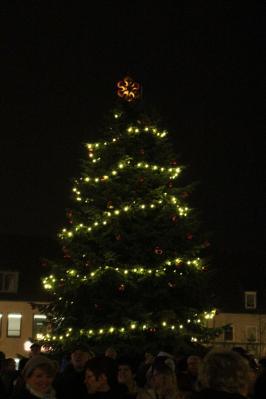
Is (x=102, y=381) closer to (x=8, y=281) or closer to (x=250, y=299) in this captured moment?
(x=8, y=281)

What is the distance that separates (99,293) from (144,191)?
3496mm

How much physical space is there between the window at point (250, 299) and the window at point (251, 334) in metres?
1.82

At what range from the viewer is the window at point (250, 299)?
52.2 m

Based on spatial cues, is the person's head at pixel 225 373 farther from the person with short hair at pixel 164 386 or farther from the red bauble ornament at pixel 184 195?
the red bauble ornament at pixel 184 195

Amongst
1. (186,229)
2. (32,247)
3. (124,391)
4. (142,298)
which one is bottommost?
(124,391)

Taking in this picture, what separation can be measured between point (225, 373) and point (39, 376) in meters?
2.58

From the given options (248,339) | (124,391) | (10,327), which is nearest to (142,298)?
(124,391)

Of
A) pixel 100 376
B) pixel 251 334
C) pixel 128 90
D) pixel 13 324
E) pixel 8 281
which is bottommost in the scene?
pixel 100 376

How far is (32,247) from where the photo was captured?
5325 centimetres

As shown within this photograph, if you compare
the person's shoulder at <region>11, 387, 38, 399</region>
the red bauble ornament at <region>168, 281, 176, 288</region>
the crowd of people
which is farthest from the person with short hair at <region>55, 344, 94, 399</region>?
the red bauble ornament at <region>168, 281, 176, 288</region>

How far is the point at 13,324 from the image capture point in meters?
47.2

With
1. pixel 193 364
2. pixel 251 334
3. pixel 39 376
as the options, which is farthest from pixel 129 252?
pixel 251 334

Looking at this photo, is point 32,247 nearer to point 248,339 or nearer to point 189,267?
point 248,339

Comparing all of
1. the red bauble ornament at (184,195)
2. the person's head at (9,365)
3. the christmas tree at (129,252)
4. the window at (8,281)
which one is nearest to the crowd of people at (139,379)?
the person's head at (9,365)
